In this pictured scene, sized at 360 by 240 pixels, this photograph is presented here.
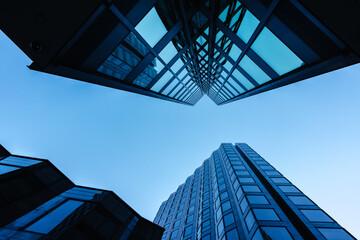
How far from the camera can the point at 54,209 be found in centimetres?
1567

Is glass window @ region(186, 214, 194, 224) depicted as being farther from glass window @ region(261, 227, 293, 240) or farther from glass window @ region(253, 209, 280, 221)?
glass window @ region(261, 227, 293, 240)

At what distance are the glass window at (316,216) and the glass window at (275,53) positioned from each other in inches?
764

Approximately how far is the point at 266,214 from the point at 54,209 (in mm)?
21160

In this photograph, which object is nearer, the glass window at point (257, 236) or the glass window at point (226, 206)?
the glass window at point (257, 236)

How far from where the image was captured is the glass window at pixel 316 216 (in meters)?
19.4

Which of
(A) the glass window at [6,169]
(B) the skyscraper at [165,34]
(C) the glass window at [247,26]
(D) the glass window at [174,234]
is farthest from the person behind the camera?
(D) the glass window at [174,234]

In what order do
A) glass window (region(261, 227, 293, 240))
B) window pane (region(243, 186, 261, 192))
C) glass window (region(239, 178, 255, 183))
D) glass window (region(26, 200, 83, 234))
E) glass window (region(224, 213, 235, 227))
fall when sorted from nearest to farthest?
glass window (region(26, 200, 83, 234))
glass window (region(261, 227, 293, 240))
glass window (region(224, 213, 235, 227))
window pane (region(243, 186, 261, 192))
glass window (region(239, 178, 255, 183))

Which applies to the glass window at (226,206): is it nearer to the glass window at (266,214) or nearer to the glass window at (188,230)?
the glass window at (266,214)

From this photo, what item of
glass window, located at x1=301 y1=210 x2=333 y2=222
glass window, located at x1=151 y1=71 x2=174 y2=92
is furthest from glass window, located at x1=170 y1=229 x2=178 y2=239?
glass window, located at x1=151 y1=71 x2=174 y2=92

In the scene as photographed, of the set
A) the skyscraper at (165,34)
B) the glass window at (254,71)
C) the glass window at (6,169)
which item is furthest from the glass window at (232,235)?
the glass window at (6,169)

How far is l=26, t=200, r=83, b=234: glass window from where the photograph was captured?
13.0 metres

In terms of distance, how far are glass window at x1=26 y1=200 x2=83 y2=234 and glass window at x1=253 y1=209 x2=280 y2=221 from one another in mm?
18441

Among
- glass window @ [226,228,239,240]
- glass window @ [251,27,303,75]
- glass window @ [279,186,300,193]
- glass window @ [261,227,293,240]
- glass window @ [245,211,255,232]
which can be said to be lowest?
glass window @ [226,228,239,240]


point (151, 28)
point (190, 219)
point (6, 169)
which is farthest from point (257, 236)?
point (6, 169)
